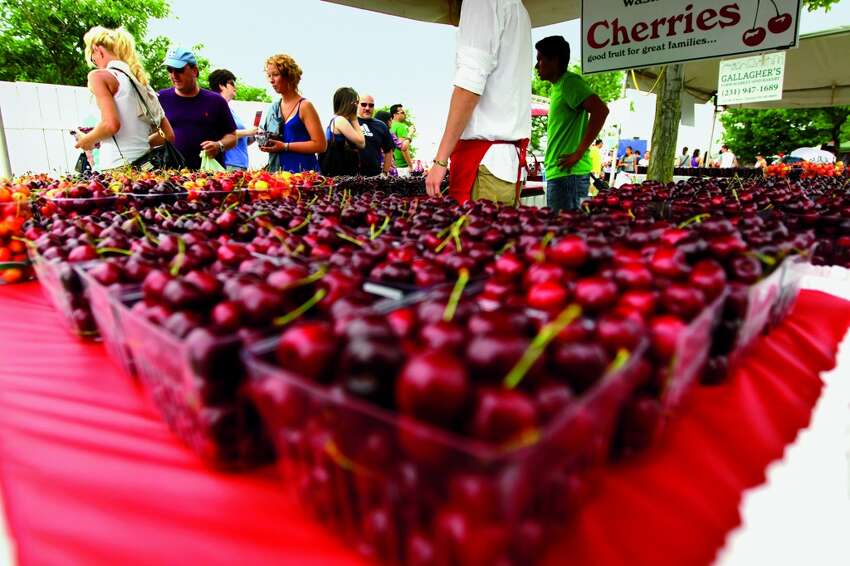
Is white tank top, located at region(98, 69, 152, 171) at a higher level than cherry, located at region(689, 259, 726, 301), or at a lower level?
higher

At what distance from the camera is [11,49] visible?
1311 cm

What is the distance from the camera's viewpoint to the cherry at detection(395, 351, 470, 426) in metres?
0.45

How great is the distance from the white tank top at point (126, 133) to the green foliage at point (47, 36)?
13.6 meters

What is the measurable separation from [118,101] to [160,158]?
1.91 feet

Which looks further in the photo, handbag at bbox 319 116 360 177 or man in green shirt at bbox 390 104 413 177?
man in green shirt at bbox 390 104 413 177

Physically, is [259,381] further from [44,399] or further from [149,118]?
[149,118]

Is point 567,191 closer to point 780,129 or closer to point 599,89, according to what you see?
point 599,89


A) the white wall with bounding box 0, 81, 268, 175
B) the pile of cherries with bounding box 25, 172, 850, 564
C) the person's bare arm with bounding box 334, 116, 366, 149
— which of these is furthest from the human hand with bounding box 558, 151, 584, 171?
the white wall with bounding box 0, 81, 268, 175

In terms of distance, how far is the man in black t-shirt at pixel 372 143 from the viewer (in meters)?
5.04

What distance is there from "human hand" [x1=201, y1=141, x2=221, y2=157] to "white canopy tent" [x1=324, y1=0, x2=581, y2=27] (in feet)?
5.58

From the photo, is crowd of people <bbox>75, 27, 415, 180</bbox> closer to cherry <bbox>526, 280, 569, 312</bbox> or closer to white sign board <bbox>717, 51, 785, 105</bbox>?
cherry <bbox>526, 280, 569, 312</bbox>

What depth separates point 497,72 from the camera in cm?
249

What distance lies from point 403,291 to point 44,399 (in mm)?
675

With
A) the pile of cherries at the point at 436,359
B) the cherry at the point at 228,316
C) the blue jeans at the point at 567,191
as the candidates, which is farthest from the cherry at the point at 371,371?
the blue jeans at the point at 567,191
